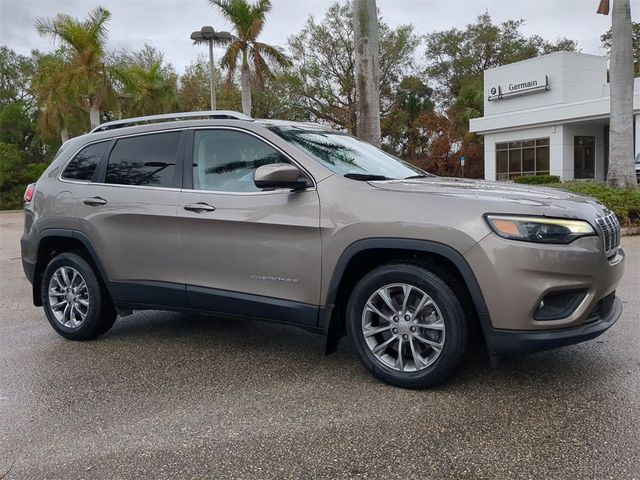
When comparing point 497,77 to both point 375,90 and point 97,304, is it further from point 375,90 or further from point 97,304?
point 97,304

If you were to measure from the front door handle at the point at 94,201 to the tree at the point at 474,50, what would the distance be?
147 feet

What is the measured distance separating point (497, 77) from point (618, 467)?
33.5m

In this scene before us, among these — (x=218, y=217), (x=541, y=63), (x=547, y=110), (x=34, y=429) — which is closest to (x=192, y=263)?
(x=218, y=217)

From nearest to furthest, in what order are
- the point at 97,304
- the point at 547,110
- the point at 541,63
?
the point at 97,304
the point at 547,110
the point at 541,63

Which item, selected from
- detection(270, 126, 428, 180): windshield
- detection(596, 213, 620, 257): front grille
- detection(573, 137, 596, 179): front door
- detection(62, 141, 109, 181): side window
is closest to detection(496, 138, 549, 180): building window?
detection(573, 137, 596, 179): front door

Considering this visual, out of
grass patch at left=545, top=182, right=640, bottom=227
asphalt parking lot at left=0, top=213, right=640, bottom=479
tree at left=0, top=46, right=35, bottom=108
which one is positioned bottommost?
asphalt parking lot at left=0, top=213, right=640, bottom=479

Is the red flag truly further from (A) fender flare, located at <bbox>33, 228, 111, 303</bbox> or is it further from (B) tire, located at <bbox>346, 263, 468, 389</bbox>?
(A) fender flare, located at <bbox>33, 228, 111, 303</bbox>

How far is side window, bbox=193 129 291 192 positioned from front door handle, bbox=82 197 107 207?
92 centimetres

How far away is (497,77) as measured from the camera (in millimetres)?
33344

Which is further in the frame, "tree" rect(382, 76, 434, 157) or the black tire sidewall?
"tree" rect(382, 76, 434, 157)

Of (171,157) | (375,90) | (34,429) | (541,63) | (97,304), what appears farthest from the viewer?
(541,63)

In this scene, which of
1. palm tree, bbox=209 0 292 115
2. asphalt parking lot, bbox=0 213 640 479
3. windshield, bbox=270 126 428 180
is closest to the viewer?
asphalt parking lot, bbox=0 213 640 479

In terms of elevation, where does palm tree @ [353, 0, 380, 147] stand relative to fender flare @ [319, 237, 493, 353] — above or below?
above

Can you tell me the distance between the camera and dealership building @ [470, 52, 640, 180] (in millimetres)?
29109
